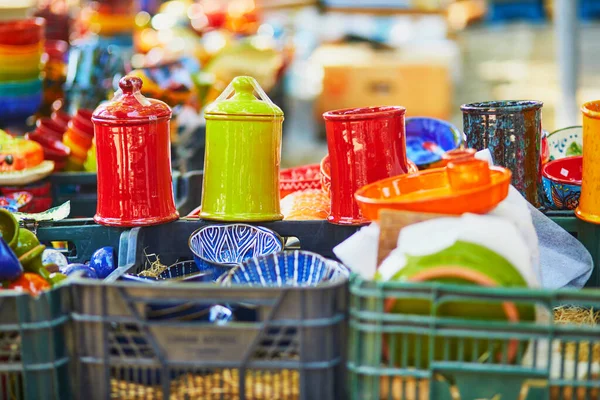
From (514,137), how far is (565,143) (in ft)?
2.08

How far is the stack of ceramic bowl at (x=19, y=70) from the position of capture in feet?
10.1

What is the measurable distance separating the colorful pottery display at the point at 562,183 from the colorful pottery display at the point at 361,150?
0.38 meters

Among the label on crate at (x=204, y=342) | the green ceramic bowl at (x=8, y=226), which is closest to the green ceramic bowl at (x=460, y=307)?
the label on crate at (x=204, y=342)

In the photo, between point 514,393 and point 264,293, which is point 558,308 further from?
point 264,293

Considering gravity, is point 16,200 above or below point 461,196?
below

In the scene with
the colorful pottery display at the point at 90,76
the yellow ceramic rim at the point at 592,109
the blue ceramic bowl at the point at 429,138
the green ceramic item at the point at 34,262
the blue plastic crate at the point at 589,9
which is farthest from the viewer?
the blue plastic crate at the point at 589,9

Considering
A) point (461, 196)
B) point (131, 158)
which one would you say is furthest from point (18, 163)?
point (461, 196)

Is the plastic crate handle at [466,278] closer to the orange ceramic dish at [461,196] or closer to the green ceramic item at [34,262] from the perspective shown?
the orange ceramic dish at [461,196]

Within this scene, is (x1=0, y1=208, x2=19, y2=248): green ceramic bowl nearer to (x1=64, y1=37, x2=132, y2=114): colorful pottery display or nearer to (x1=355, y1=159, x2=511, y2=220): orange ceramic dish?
(x1=355, y1=159, x2=511, y2=220): orange ceramic dish

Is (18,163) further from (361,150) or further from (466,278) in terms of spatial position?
(466,278)

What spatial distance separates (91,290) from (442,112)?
4841 mm

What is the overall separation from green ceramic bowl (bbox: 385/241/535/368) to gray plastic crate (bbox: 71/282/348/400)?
104mm

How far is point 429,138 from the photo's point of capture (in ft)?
7.80

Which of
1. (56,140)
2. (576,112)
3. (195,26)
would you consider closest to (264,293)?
(56,140)
